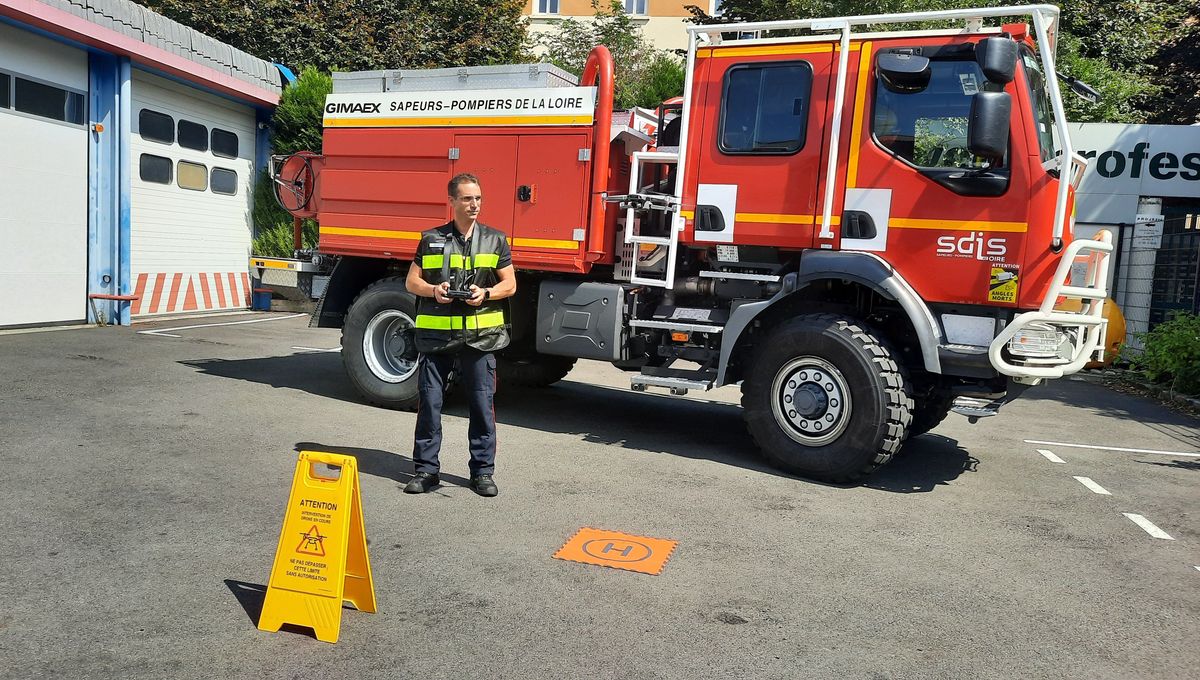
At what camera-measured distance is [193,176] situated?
48.3 ft

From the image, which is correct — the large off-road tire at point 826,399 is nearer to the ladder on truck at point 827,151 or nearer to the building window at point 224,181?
the ladder on truck at point 827,151

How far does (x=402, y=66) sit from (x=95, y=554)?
18.8 metres

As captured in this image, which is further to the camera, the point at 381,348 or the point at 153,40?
the point at 153,40

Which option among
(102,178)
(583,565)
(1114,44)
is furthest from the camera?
(1114,44)

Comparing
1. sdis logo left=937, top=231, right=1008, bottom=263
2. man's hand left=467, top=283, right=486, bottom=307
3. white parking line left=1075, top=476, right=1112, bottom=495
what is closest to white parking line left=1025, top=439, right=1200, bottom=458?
white parking line left=1075, top=476, right=1112, bottom=495

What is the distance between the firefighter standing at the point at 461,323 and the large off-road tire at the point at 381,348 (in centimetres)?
241

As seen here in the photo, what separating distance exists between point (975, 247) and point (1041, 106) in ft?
3.27

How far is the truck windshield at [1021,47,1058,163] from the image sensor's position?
580 centimetres

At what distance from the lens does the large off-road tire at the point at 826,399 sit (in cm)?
593

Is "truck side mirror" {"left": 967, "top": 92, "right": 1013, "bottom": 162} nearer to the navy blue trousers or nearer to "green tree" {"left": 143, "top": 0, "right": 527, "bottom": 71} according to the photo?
the navy blue trousers

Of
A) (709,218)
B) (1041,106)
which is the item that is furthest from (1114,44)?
(709,218)

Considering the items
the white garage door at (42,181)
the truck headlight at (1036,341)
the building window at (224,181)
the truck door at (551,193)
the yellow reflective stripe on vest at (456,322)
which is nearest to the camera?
the yellow reflective stripe on vest at (456,322)

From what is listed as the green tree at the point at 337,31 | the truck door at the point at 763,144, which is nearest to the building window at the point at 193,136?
the green tree at the point at 337,31

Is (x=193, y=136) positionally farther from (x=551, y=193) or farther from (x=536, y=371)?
(x=551, y=193)
